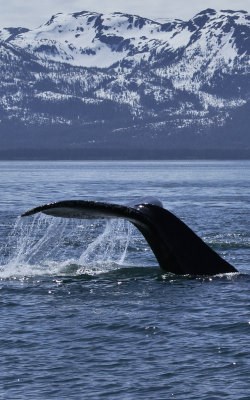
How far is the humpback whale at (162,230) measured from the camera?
1348 centimetres

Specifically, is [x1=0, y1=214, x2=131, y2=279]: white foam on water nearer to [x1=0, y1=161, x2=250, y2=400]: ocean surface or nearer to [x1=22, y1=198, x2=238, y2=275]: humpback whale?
[x1=0, y1=161, x2=250, y2=400]: ocean surface

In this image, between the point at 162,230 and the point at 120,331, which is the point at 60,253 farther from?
the point at 120,331

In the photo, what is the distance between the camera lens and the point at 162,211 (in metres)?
14.4

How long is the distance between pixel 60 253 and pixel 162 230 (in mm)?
8156

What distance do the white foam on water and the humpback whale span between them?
0.64m

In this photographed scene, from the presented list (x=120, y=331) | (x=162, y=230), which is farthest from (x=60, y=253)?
(x=120, y=331)

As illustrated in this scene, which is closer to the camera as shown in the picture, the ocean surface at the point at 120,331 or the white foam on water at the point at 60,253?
the ocean surface at the point at 120,331

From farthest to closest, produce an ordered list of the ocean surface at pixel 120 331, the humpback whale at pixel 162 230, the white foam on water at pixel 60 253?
the white foam on water at pixel 60 253 → the humpback whale at pixel 162 230 → the ocean surface at pixel 120 331

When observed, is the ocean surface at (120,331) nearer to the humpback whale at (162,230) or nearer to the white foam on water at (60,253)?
the white foam on water at (60,253)

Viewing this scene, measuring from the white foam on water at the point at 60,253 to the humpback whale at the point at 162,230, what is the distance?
0.64 meters

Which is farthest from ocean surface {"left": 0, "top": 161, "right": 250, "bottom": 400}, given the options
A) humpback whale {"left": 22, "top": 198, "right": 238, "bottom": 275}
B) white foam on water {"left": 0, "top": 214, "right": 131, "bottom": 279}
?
humpback whale {"left": 22, "top": 198, "right": 238, "bottom": 275}

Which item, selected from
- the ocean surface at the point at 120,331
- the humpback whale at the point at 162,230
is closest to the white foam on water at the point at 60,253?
the ocean surface at the point at 120,331

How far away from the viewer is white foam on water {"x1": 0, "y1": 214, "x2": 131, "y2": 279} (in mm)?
18297

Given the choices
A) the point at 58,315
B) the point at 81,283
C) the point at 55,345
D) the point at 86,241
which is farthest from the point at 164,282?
the point at 86,241
